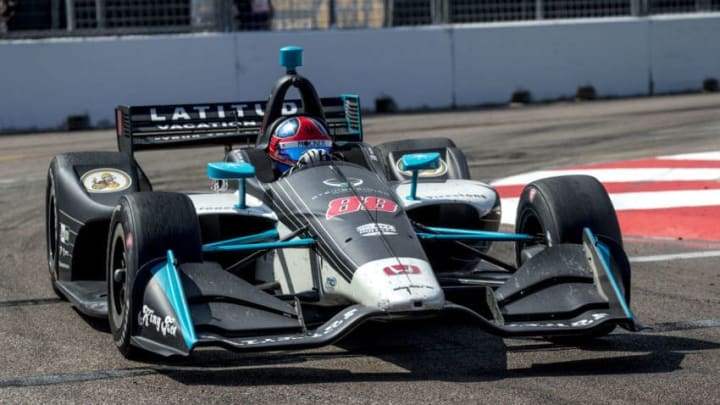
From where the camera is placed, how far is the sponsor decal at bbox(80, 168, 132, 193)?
7027 millimetres

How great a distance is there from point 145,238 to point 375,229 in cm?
103

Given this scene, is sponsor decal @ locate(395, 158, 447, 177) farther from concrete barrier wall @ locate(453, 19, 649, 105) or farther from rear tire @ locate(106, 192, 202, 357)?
concrete barrier wall @ locate(453, 19, 649, 105)

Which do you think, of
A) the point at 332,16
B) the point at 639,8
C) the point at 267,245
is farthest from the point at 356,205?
the point at 639,8

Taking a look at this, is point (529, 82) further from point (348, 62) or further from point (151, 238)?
point (151, 238)

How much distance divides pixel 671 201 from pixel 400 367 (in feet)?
15.9

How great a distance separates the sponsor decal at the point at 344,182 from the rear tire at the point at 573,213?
90cm

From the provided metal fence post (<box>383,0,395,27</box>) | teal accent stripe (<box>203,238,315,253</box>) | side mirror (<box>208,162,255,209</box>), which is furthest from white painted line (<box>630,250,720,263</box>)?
metal fence post (<box>383,0,395,27</box>)

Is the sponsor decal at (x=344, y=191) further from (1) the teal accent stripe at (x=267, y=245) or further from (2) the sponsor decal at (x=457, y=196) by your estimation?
(2) the sponsor decal at (x=457, y=196)

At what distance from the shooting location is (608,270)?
5508 mm

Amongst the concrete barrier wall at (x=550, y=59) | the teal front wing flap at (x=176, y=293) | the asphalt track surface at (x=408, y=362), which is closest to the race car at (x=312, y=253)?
the teal front wing flap at (x=176, y=293)

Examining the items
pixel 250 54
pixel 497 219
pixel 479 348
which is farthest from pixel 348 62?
pixel 479 348

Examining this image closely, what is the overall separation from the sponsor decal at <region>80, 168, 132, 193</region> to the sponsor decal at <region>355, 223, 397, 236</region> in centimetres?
201

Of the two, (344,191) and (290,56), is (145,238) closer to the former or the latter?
(344,191)

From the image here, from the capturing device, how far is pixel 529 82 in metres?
17.9
